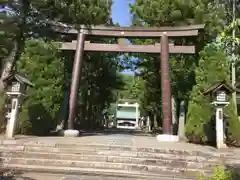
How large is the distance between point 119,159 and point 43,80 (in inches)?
293

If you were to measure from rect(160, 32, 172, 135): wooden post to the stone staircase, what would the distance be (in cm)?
461

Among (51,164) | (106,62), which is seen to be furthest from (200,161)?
(106,62)

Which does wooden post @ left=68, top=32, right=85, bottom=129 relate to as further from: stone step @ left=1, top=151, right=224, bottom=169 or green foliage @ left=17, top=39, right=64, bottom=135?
stone step @ left=1, top=151, right=224, bottom=169

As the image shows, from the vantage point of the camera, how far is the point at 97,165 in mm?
8648

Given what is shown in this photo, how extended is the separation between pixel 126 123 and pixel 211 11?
42421 mm

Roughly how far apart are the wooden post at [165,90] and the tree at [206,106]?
1.07 meters

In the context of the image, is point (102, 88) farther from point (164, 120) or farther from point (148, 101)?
point (164, 120)

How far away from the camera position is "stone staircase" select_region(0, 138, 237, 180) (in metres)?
8.23

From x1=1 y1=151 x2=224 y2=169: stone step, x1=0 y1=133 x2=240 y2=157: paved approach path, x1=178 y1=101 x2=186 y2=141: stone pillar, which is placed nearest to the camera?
x1=1 y1=151 x2=224 y2=169: stone step

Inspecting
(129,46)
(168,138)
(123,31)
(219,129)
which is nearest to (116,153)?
(219,129)

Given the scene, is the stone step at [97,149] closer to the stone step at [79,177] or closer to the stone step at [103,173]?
the stone step at [103,173]

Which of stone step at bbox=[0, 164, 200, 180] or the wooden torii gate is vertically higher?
the wooden torii gate

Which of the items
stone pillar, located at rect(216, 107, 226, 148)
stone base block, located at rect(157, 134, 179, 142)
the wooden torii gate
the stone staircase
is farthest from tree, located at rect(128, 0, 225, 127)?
the stone staircase

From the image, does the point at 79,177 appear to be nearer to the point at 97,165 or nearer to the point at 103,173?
the point at 103,173
